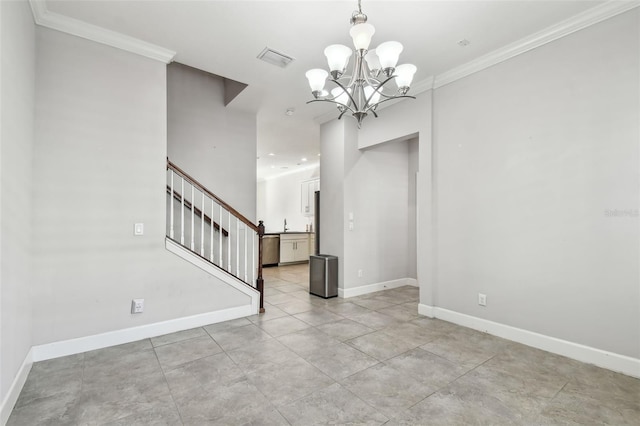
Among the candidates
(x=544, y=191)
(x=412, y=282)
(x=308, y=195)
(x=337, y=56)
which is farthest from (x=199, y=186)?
(x=308, y=195)

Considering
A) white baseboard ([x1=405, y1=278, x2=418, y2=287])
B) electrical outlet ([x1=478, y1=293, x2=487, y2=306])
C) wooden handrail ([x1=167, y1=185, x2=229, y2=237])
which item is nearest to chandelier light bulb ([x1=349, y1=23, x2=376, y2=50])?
electrical outlet ([x1=478, y1=293, x2=487, y2=306])

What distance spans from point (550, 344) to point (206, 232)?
4368 mm

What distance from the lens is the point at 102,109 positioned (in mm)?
2893

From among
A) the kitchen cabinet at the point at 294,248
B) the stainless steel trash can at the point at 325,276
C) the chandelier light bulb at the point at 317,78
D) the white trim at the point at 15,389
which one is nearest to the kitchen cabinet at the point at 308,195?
the kitchen cabinet at the point at 294,248

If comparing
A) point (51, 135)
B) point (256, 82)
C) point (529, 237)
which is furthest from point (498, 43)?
point (51, 135)

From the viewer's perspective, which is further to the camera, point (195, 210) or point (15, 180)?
point (195, 210)

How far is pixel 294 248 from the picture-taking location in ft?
27.2

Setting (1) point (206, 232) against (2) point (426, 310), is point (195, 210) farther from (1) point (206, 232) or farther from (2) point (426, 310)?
(2) point (426, 310)

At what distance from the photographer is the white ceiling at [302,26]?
2502 mm

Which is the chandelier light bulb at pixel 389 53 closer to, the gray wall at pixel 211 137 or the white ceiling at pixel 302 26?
the white ceiling at pixel 302 26

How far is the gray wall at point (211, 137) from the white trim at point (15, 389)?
9.18 feet

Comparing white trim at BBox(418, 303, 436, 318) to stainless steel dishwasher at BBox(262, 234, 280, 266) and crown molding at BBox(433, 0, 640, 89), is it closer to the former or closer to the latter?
crown molding at BBox(433, 0, 640, 89)

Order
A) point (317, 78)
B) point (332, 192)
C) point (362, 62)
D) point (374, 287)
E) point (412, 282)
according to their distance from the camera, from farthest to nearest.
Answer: point (412, 282)
point (374, 287)
point (332, 192)
point (317, 78)
point (362, 62)

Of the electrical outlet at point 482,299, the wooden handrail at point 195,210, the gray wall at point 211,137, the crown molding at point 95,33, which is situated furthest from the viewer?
the gray wall at point 211,137
